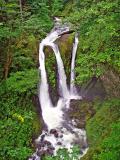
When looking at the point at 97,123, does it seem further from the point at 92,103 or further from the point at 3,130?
the point at 3,130

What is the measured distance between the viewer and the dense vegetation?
31.9 ft

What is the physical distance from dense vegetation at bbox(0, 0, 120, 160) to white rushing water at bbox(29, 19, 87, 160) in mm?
426

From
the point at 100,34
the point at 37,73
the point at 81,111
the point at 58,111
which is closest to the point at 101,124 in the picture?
the point at 81,111

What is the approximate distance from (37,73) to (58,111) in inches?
93.0

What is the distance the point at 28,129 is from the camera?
1459 centimetres

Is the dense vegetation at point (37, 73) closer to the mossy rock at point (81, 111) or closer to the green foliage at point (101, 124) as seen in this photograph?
the green foliage at point (101, 124)

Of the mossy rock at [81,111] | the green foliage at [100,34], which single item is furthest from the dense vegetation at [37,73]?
the mossy rock at [81,111]

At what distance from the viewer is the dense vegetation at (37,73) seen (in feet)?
31.9

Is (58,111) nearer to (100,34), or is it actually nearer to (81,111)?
(81,111)

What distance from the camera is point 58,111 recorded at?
16.3 meters

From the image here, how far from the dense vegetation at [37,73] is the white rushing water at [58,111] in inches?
16.8

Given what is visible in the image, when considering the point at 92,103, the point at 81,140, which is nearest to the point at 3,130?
the point at 81,140

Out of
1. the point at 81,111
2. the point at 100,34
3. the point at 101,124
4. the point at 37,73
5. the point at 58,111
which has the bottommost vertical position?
the point at 58,111

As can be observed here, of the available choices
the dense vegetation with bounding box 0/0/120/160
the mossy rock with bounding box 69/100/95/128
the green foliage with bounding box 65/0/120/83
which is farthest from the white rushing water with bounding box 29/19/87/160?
the green foliage with bounding box 65/0/120/83
